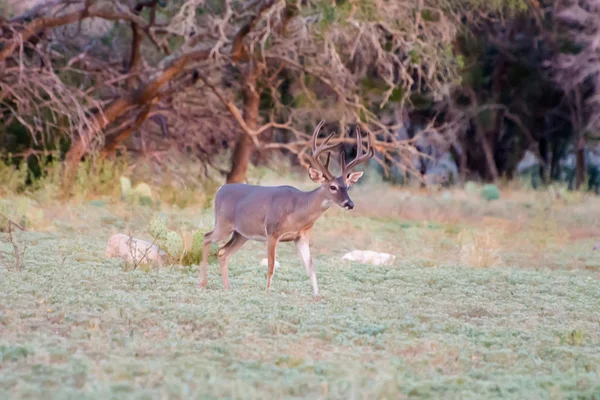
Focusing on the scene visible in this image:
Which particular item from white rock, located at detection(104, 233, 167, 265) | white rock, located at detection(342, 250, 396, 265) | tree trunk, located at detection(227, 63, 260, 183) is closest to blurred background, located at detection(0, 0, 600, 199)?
tree trunk, located at detection(227, 63, 260, 183)

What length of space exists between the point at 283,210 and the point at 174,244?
6.38 feet

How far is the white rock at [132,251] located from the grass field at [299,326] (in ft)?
0.59

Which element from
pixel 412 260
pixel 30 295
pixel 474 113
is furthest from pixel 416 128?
pixel 30 295

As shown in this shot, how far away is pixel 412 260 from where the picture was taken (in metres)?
11.4

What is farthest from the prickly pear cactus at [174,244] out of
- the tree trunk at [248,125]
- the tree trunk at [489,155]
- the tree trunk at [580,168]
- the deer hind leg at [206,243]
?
the tree trunk at [489,155]

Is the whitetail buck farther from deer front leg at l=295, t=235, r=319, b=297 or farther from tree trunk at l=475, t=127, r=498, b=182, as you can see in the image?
tree trunk at l=475, t=127, r=498, b=182

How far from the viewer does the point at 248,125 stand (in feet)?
59.1

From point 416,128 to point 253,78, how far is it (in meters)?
13.7

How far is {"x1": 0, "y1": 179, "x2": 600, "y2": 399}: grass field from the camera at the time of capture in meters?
5.20

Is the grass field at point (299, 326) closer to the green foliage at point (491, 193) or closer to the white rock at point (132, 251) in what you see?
the white rock at point (132, 251)

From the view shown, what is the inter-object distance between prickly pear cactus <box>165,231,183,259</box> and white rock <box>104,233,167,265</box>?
0.13 meters

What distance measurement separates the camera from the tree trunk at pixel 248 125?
17.8 m

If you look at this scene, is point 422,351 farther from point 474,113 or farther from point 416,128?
point 416,128

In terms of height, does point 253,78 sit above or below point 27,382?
above
